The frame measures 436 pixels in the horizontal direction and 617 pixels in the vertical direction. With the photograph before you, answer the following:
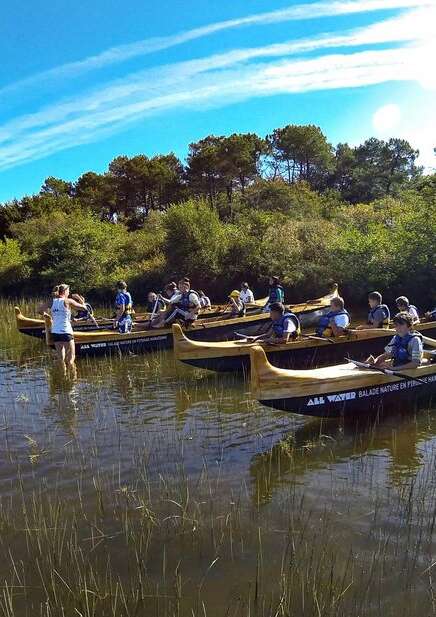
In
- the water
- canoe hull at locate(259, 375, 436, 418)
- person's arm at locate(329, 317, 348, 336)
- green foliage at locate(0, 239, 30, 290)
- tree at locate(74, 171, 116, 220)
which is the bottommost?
the water

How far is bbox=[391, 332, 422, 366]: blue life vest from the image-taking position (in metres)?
8.56

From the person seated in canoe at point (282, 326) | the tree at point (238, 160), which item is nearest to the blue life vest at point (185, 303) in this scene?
the person seated in canoe at point (282, 326)

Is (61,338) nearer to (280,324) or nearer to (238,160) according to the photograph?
(280,324)

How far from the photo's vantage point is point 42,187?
5925cm

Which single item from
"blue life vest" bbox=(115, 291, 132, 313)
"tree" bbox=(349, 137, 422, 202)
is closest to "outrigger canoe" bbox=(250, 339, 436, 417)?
"blue life vest" bbox=(115, 291, 132, 313)

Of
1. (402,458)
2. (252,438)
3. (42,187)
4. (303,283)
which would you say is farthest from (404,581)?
(42,187)

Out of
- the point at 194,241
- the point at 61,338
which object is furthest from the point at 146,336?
the point at 194,241

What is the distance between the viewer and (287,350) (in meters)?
11.2

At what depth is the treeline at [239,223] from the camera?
21.5m

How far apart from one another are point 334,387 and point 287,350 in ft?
10.2

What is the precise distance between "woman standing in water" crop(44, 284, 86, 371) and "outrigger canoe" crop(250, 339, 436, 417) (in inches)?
262

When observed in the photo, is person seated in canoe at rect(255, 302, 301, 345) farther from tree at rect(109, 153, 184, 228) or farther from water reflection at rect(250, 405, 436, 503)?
tree at rect(109, 153, 184, 228)

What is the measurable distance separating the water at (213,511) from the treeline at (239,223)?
43.6ft

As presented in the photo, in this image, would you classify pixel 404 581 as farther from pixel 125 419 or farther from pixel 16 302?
pixel 16 302
